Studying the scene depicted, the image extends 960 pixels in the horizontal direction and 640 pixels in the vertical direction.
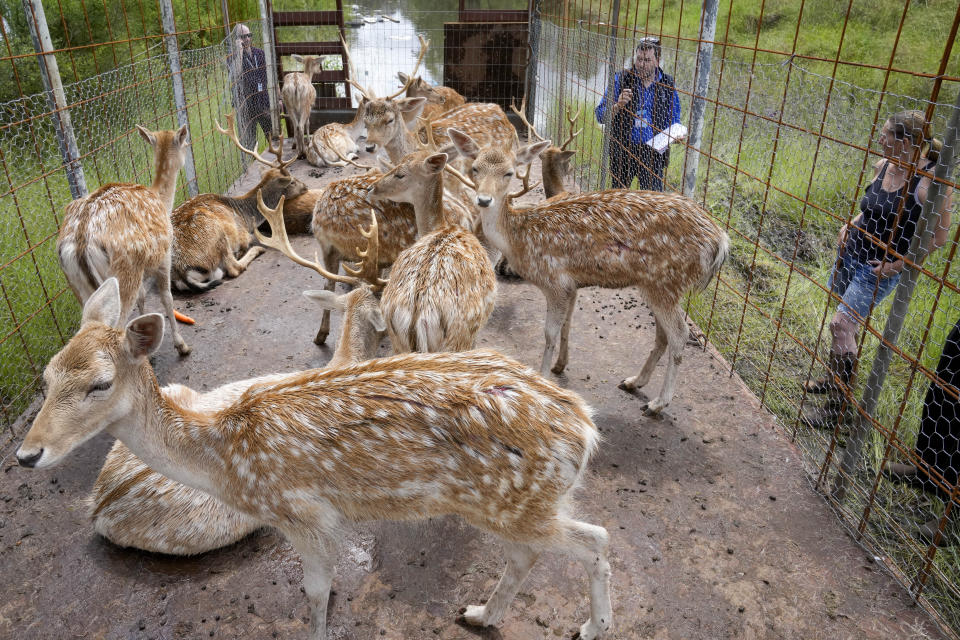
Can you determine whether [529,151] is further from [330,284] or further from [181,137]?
[181,137]

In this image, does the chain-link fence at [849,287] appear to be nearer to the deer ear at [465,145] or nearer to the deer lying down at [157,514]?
the deer ear at [465,145]

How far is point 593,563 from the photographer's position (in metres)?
2.41

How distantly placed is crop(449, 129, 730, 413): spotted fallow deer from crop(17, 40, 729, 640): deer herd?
0.4 inches

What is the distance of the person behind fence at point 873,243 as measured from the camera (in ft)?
10.2

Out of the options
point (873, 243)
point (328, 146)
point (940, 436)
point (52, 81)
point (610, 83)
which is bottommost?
point (328, 146)

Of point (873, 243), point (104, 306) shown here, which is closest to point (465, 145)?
point (873, 243)

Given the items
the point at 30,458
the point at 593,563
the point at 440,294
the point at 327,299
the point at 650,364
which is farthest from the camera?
the point at 650,364

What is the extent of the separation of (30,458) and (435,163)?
112 inches

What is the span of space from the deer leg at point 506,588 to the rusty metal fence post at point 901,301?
1.64 meters

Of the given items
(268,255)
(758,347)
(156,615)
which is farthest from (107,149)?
(758,347)

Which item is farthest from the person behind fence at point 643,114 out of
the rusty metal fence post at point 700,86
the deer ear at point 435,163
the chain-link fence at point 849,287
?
the deer ear at point 435,163

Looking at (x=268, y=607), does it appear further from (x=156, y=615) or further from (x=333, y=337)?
(x=333, y=337)

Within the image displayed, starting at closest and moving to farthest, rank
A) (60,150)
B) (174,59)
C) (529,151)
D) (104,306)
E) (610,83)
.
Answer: (104,306)
(60,150)
(529,151)
(174,59)
(610,83)

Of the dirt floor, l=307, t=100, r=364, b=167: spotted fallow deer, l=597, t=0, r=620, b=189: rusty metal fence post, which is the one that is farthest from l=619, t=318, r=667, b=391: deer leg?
l=307, t=100, r=364, b=167: spotted fallow deer
